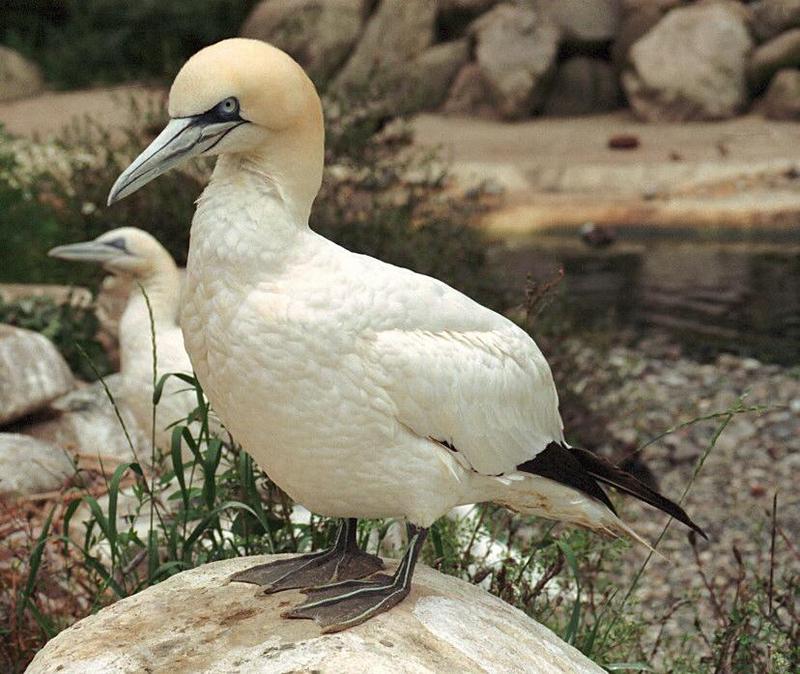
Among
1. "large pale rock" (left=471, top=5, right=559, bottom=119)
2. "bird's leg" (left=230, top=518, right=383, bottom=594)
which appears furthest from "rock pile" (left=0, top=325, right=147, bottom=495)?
"large pale rock" (left=471, top=5, right=559, bottom=119)

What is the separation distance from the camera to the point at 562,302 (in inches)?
322

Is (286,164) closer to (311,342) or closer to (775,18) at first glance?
(311,342)

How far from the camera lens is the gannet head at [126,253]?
19.8ft

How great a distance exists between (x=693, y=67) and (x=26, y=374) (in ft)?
39.4

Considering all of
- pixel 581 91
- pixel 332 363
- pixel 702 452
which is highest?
pixel 332 363

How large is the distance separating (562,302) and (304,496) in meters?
5.35

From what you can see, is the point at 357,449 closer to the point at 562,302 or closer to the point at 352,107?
the point at 562,302

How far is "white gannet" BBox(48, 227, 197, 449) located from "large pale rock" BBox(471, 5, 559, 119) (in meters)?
11.7

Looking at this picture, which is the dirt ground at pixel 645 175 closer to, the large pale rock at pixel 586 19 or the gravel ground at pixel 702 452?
the large pale rock at pixel 586 19

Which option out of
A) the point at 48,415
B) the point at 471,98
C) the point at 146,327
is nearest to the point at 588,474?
the point at 146,327

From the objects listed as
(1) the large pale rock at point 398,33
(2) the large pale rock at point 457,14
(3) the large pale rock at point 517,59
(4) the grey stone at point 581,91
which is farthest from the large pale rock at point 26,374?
(2) the large pale rock at point 457,14

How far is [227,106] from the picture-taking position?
9.29ft

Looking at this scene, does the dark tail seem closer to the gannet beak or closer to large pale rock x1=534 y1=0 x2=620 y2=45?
the gannet beak

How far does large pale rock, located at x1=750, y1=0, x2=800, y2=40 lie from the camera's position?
1683 centimetres
